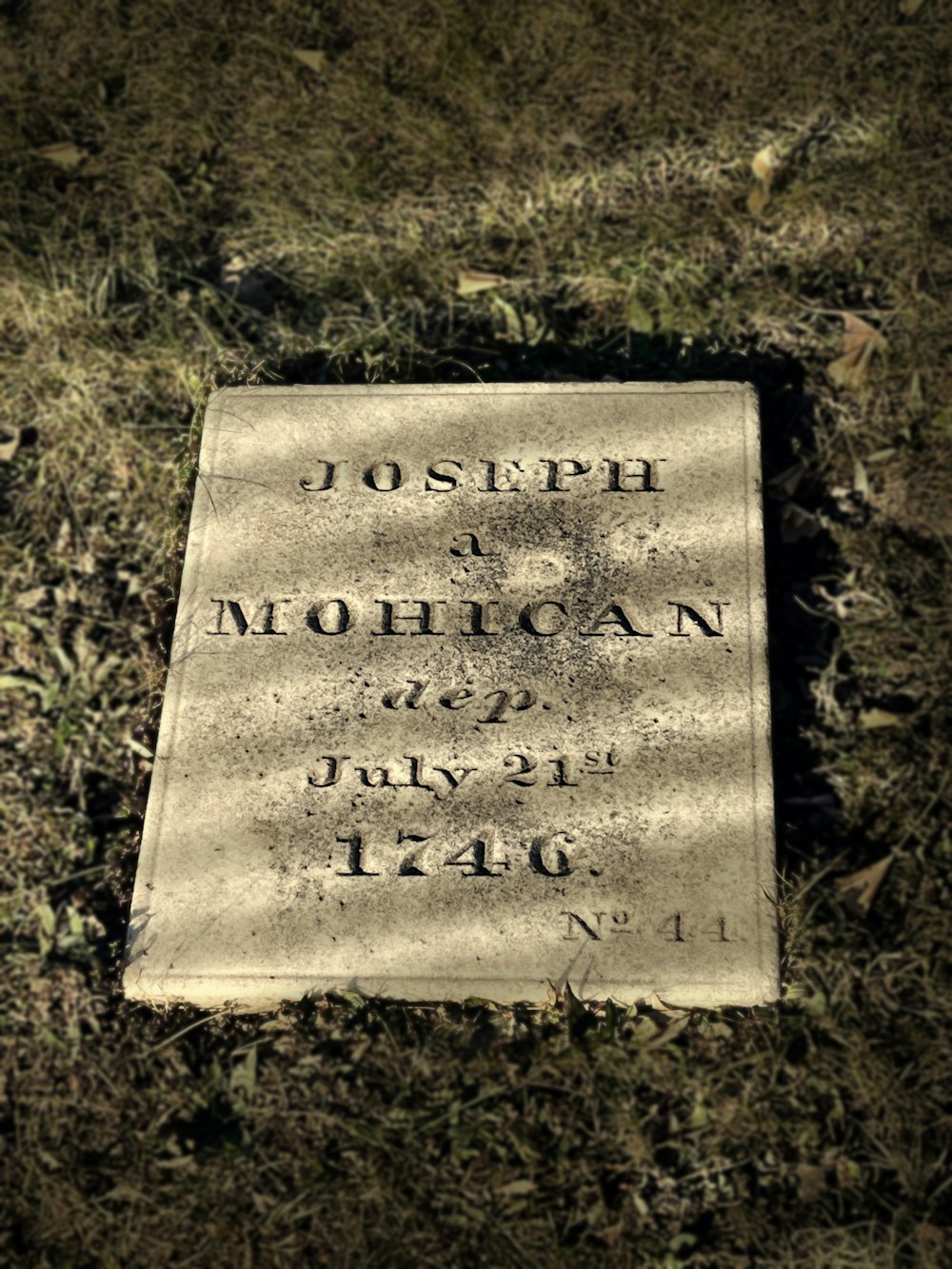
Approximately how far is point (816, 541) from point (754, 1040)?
1303 millimetres

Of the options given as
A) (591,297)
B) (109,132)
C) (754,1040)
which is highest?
(109,132)

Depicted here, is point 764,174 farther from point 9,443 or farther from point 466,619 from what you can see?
point 9,443

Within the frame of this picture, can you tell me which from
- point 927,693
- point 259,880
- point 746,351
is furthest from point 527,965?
point 746,351

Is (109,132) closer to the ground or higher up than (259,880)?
higher up

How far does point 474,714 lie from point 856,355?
1.60 metres

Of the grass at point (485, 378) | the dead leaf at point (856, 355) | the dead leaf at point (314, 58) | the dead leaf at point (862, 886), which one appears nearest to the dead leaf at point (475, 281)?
the grass at point (485, 378)

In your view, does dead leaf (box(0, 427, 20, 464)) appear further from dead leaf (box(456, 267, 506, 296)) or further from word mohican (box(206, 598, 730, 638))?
dead leaf (box(456, 267, 506, 296))

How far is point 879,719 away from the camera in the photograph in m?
2.59

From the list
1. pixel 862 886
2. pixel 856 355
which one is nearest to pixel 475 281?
pixel 856 355

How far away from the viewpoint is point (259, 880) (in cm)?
205

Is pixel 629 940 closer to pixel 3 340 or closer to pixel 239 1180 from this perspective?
pixel 239 1180

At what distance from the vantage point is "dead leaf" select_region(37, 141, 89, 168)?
3.09m

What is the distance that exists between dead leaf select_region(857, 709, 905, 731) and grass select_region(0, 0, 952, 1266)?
0.03 feet

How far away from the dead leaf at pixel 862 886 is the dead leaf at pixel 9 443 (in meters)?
2.59
